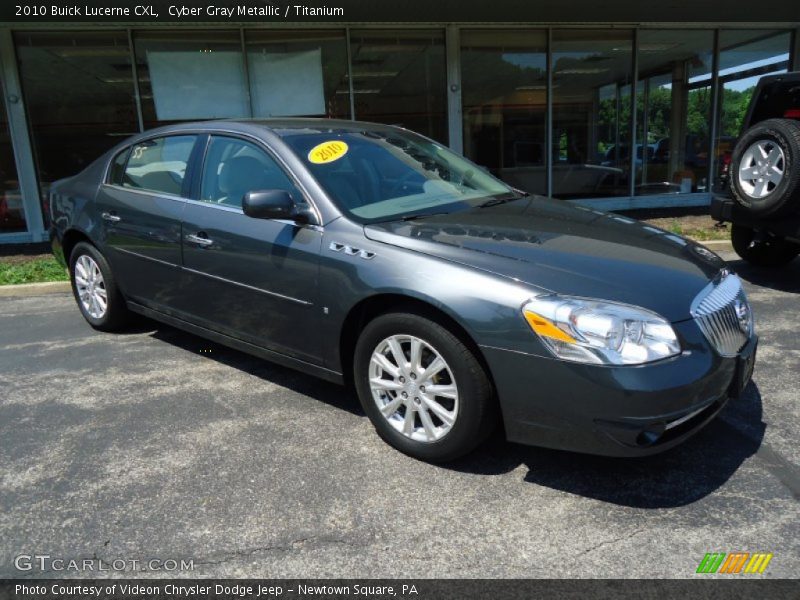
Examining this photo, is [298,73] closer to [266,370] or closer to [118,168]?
[118,168]

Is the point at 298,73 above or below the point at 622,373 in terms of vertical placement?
above

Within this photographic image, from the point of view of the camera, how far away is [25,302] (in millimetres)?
6340

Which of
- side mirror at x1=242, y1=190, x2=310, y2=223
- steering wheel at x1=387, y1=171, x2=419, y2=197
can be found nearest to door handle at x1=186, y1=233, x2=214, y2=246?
side mirror at x1=242, y1=190, x2=310, y2=223

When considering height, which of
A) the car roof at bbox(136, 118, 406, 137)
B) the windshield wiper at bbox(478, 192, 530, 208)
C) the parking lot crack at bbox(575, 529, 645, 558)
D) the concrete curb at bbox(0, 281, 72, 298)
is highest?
the car roof at bbox(136, 118, 406, 137)

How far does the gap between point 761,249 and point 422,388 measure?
526 cm

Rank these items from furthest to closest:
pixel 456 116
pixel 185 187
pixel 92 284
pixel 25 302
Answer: pixel 456 116
pixel 25 302
pixel 92 284
pixel 185 187

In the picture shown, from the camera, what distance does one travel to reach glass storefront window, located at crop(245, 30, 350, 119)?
952 centimetres

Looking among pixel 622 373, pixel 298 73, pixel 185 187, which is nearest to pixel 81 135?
pixel 298 73

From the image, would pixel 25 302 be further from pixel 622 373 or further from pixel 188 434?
pixel 622 373

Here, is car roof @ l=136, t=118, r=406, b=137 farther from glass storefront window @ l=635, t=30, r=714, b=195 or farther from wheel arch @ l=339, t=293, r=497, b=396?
glass storefront window @ l=635, t=30, r=714, b=195

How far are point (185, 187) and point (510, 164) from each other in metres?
7.87

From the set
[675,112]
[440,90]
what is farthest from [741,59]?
[440,90]

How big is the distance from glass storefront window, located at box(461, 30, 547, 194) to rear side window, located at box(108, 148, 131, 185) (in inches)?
262

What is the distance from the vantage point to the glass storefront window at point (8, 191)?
909 centimetres
